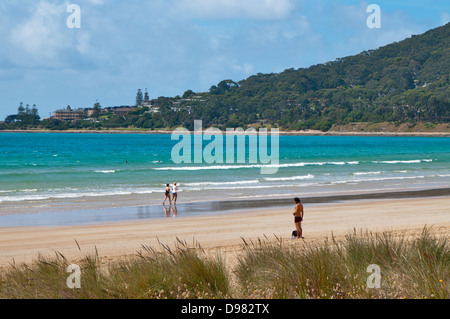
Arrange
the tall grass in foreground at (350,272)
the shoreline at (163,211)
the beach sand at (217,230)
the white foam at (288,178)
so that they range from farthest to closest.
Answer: the white foam at (288,178), the shoreline at (163,211), the beach sand at (217,230), the tall grass in foreground at (350,272)

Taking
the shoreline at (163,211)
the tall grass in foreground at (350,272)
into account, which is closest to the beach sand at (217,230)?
the shoreline at (163,211)

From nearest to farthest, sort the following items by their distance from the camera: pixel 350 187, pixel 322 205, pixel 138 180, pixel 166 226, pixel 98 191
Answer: pixel 166 226, pixel 322 205, pixel 98 191, pixel 350 187, pixel 138 180

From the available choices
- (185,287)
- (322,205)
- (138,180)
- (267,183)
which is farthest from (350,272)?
(138,180)

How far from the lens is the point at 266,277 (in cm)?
746

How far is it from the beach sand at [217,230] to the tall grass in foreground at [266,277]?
3.58m

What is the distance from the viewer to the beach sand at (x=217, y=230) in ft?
44.3

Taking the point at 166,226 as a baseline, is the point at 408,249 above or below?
above

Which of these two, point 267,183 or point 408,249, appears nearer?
point 408,249

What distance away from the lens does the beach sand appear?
13.5 meters

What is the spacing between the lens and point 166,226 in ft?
57.7

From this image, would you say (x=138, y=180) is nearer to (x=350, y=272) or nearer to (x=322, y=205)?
(x=322, y=205)

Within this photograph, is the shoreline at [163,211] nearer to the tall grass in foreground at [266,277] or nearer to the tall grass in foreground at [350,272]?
the tall grass in foreground at [266,277]

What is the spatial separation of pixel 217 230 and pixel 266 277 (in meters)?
9.06
